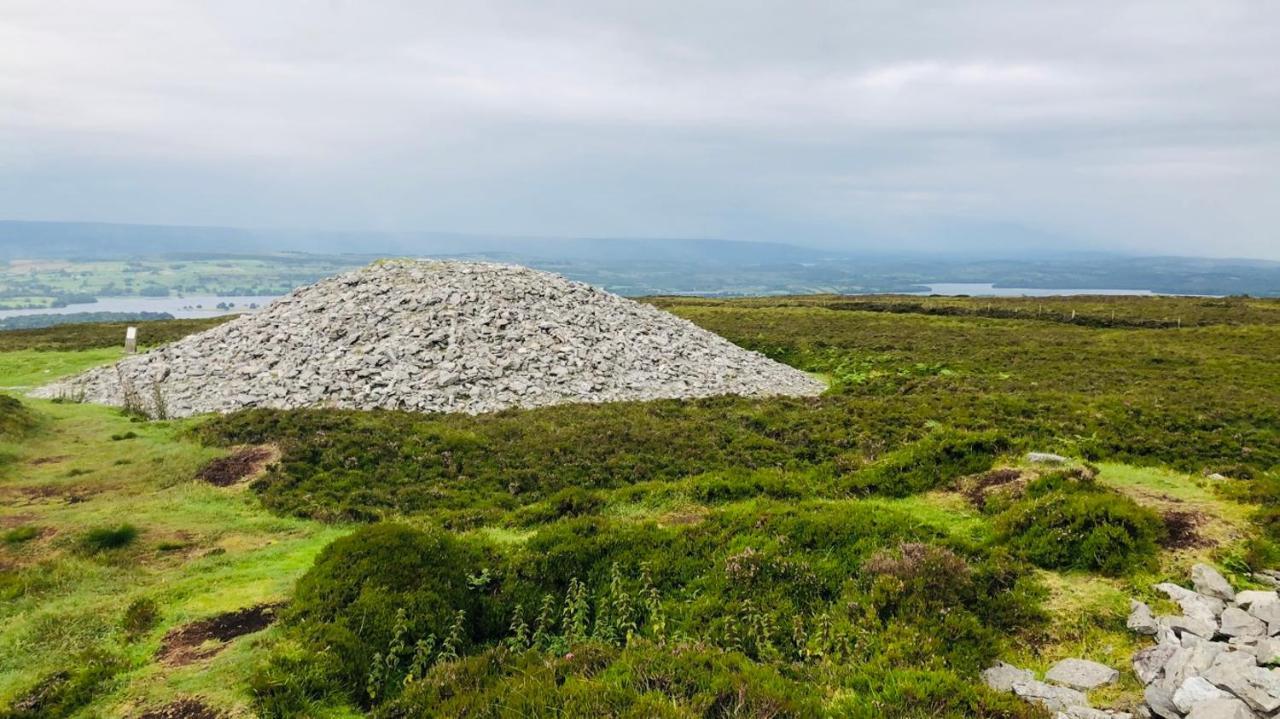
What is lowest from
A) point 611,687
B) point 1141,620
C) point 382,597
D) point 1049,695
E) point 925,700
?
point 382,597

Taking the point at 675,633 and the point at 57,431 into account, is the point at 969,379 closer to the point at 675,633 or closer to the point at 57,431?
the point at 675,633

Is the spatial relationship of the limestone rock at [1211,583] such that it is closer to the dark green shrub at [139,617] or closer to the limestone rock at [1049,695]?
the limestone rock at [1049,695]

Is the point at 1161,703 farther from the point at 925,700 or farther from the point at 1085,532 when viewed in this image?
the point at 1085,532

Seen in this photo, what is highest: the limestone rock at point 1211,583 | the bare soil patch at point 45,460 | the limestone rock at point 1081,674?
the limestone rock at point 1211,583

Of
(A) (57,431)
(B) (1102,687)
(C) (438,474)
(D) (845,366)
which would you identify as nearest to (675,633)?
(B) (1102,687)

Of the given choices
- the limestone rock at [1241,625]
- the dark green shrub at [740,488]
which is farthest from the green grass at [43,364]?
the limestone rock at [1241,625]

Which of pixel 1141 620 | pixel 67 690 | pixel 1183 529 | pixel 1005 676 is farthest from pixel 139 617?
pixel 1183 529
